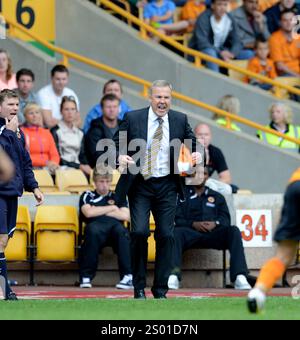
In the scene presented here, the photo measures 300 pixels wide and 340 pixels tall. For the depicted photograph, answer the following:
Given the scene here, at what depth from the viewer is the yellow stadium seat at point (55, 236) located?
15.8 meters

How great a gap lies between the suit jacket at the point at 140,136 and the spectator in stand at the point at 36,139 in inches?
167

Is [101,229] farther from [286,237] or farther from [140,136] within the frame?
[286,237]

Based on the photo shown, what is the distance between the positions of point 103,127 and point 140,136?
4.61 meters

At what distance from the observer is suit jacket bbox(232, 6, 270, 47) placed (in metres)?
21.5

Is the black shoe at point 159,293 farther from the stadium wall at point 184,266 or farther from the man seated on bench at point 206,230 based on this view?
the stadium wall at point 184,266

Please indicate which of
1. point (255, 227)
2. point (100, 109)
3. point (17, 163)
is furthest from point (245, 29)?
point (17, 163)

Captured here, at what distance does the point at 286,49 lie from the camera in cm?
2142

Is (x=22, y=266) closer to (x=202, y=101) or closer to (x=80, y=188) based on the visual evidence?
(x=80, y=188)

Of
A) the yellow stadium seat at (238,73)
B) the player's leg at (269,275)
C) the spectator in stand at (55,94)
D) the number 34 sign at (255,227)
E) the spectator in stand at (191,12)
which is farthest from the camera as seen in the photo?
the spectator in stand at (191,12)

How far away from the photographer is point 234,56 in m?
21.1

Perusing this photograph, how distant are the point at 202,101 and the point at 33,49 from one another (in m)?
2.90

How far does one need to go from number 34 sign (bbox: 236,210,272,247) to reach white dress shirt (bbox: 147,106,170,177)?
13.1 ft

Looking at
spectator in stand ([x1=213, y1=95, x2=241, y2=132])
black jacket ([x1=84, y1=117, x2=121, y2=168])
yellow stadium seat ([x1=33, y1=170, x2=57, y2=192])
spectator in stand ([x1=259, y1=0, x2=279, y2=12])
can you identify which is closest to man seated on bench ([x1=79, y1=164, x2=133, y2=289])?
yellow stadium seat ([x1=33, y1=170, x2=57, y2=192])

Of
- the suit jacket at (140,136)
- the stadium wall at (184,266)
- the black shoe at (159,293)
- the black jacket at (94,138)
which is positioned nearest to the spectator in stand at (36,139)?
the black jacket at (94,138)
